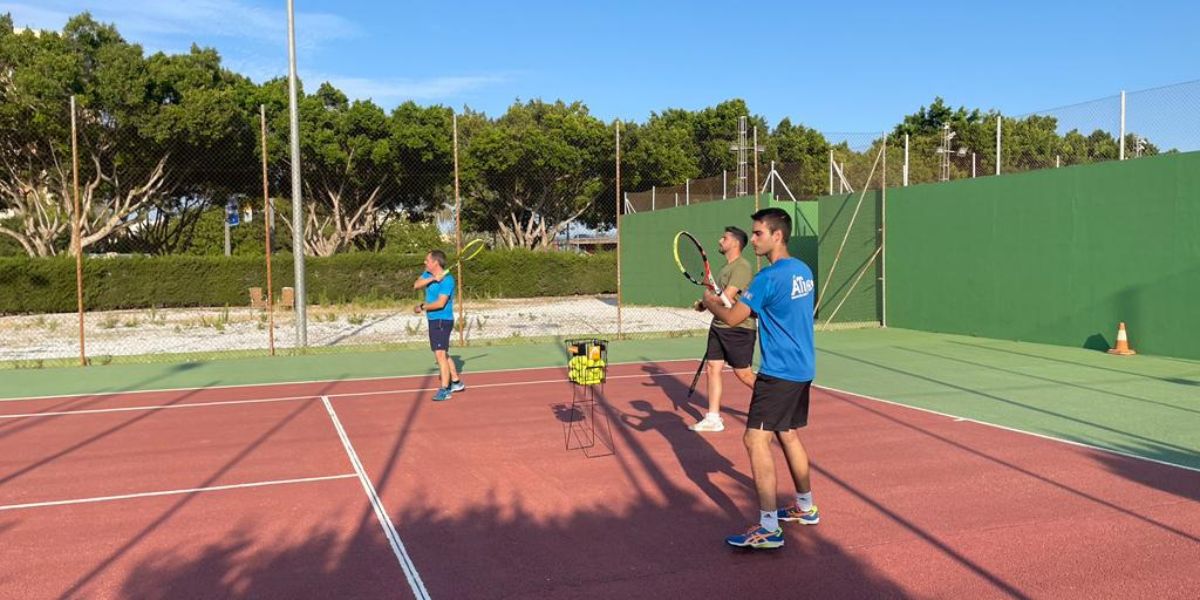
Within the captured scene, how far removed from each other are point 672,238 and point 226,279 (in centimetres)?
1569

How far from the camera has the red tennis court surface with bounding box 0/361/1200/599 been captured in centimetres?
427

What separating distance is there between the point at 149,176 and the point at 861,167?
2522cm

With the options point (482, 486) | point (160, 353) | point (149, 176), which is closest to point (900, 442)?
point (482, 486)

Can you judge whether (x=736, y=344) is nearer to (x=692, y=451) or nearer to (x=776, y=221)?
(x=692, y=451)

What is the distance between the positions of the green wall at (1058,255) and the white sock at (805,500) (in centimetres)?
1024

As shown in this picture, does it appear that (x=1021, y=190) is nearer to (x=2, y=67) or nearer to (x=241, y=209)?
(x=2, y=67)

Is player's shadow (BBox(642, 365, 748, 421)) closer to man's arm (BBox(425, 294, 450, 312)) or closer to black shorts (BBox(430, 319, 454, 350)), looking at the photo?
black shorts (BBox(430, 319, 454, 350))

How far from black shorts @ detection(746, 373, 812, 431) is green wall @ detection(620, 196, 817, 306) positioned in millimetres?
13608

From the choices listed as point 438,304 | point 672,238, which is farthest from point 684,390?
point 672,238

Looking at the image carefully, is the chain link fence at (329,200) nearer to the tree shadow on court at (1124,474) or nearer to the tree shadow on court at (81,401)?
the tree shadow on court at (81,401)

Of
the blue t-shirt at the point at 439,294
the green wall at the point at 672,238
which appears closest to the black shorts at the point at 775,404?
the blue t-shirt at the point at 439,294

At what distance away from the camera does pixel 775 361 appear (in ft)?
15.5

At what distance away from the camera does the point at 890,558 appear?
14.8 feet

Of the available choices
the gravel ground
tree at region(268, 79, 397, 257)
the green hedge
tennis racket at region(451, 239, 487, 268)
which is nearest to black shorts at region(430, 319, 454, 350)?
tennis racket at region(451, 239, 487, 268)
